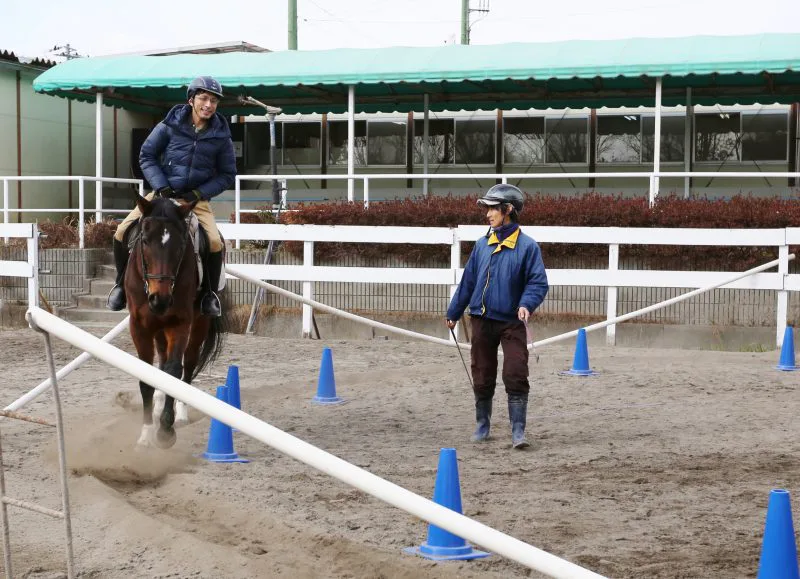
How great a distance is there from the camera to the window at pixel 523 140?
24344mm

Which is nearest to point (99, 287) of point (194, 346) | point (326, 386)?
point (326, 386)

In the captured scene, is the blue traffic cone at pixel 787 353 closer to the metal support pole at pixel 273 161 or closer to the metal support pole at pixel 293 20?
the metal support pole at pixel 273 161

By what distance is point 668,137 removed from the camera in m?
23.5

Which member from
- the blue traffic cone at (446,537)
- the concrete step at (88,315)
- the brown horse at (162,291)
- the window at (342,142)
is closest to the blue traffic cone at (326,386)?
the brown horse at (162,291)

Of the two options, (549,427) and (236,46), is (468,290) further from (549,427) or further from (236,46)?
(236,46)

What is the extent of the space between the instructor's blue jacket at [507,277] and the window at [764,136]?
16.8 meters

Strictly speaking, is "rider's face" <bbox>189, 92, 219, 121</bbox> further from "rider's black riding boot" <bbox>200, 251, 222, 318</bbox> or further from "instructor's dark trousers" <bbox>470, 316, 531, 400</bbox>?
"instructor's dark trousers" <bbox>470, 316, 531, 400</bbox>

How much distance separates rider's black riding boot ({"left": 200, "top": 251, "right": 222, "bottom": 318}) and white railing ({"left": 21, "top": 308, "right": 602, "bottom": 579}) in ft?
13.6

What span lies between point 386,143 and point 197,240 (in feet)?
58.5

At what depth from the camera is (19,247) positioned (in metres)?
17.8

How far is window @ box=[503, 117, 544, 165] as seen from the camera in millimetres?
24344

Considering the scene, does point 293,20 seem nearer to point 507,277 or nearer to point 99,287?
point 99,287

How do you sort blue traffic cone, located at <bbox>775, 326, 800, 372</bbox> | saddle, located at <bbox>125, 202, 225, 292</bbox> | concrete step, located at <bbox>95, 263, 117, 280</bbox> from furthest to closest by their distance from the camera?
concrete step, located at <bbox>95, 263, 117, 280</bbox> < blue traffic cone, located at <bbox>775, 326, 800, 372</bbox> < saddle, located at <bbox>125, 202, 225, 292</bbox>

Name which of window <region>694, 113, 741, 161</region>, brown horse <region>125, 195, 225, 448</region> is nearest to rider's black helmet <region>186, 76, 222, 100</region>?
brown horse <region>125, 195, 225, 448</region>
